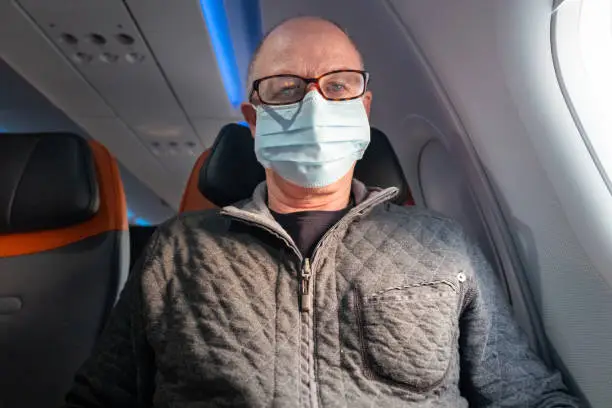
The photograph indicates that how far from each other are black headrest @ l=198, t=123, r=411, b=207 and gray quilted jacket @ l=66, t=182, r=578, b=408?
25 centimetres

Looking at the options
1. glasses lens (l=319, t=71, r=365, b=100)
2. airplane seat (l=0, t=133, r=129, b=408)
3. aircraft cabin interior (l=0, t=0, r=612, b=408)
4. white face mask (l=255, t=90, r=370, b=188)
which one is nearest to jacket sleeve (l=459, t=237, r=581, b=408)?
aircraft cabin interior (l=0, t=0, r=612, b=408)

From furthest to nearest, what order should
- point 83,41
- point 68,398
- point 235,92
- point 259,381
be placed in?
point 235,92 < point 83,41 < point 68,398 < point 259,381

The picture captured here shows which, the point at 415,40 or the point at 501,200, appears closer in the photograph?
the point at 501,200

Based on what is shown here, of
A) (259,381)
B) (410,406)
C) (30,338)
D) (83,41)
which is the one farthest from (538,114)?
(83,41)

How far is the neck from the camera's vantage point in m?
1.20

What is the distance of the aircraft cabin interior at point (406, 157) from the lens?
1.05m

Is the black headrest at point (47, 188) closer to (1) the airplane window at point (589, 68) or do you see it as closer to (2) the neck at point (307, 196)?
(2) the neck at point (307, 196)

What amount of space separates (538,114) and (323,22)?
24.4 inches

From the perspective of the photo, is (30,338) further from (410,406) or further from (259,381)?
(410,406)

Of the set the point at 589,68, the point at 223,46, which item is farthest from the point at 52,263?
the point at 589,68

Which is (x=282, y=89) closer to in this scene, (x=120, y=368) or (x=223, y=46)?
(x=120, y=368)

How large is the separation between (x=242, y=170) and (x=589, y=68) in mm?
926

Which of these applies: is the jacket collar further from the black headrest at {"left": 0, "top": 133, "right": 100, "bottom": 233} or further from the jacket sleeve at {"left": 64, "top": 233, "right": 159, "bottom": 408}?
the black headrest at {"left": 0, "top": 133, "right": 100, "bottom": 233}

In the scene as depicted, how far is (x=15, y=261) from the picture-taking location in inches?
59.9
